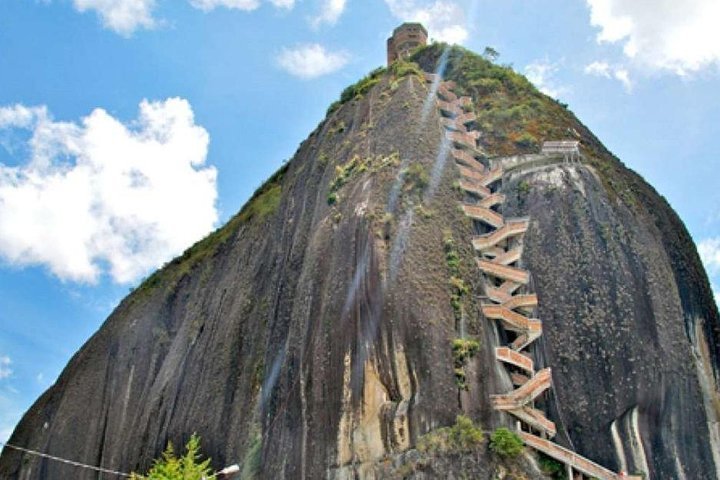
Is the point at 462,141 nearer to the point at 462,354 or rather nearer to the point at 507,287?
the point at 507,287

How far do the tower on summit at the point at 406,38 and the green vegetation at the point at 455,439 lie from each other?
31.6m

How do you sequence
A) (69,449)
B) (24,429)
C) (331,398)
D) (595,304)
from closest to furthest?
(331,398) < (595,304) < (69,449) < (24,429)

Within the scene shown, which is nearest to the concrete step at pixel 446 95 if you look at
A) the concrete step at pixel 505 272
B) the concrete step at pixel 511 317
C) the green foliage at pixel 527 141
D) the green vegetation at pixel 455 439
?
the green foliage at pixel 527 141

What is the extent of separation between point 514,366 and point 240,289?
13.9 meters

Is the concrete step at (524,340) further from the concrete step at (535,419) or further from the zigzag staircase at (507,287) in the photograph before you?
the concrete step at (535,419)

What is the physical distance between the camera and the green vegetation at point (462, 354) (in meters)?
23.6

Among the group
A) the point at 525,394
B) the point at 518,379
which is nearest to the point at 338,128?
the point at 518,379

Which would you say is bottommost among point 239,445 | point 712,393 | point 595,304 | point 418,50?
point 239,445

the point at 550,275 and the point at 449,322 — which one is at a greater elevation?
the point at 550,275

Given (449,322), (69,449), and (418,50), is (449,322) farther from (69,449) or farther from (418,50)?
(69,449)

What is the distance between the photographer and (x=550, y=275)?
90.7 feet

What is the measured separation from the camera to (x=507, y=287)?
2738 cm

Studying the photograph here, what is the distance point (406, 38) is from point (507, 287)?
1066 inches

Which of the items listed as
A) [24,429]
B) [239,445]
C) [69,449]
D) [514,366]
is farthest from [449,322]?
[24,429]
